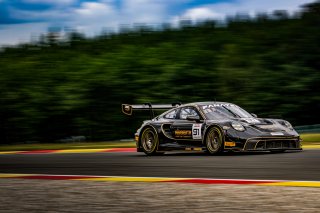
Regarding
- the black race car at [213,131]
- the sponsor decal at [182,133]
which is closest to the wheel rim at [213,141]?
the black race car at [213,131]

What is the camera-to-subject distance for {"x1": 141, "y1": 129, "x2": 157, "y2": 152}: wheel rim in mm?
16250

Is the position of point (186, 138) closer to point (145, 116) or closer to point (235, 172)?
point (235, 172)

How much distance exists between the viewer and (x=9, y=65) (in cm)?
3938

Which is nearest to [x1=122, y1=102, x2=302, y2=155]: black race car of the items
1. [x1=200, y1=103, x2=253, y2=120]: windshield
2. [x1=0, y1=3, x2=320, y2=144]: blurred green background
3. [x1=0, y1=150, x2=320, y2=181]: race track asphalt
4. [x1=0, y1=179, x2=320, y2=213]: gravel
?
[x1=200, y1=103, x2=253, y2=120]: windshield

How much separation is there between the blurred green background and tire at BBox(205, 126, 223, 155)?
15180 mm

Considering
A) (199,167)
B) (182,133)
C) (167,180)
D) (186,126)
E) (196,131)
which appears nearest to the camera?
(167,180)

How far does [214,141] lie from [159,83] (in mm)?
19044

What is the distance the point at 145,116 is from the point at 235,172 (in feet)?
71.5

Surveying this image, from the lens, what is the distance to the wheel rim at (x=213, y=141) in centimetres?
1477

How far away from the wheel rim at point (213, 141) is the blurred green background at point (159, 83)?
1518cm

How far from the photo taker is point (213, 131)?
14.9m

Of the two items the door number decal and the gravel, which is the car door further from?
the gravel

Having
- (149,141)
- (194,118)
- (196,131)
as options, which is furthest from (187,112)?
(149,141)

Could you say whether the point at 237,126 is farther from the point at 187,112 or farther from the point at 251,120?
the point at 187,112
